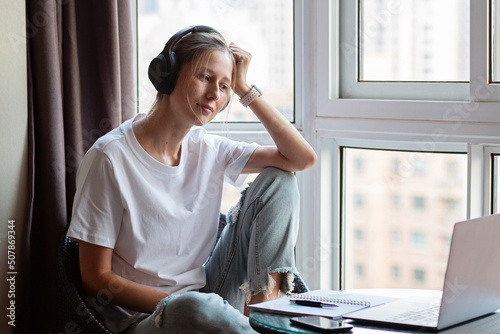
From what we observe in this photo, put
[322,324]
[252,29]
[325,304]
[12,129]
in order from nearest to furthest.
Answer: [322,324]
[325,304]
[12,129]
[252,29]

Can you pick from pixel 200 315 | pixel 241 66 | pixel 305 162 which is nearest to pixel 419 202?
pixel 305 162

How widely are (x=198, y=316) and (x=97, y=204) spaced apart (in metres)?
0.41

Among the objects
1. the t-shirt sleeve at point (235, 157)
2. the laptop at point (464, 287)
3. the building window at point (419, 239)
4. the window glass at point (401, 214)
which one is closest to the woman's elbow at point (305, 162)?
the t-shirt sleeve at point (235, 157)

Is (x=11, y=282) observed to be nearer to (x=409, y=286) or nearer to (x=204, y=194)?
(x=204, y=194)

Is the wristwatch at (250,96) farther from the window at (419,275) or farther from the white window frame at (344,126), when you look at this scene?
the window at (419,275)

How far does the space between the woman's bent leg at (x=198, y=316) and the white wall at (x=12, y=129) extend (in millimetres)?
610

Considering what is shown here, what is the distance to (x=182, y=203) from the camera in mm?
1688

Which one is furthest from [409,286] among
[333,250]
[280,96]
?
[280,96]

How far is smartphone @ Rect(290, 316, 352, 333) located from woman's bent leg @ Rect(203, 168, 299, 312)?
17.3 inches

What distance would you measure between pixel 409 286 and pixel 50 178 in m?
1.20

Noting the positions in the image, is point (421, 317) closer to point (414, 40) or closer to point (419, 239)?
point (419, 239)

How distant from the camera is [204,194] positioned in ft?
5.70

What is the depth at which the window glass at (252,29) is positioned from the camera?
2135 millimetres

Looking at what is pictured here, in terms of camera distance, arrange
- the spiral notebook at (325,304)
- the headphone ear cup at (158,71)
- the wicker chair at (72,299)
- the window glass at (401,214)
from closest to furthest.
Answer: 1. the spiral notebook at (325,304)
2. the wicker chair at (72,299)
3. the headphone ear cup at (158,71)
4. the window glass at (401,214)
